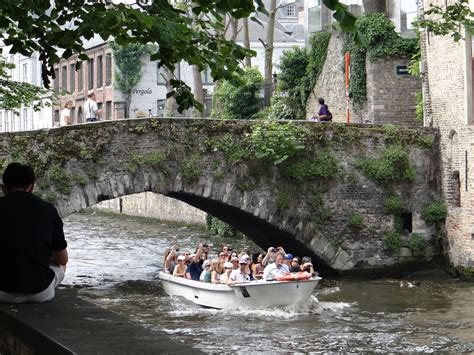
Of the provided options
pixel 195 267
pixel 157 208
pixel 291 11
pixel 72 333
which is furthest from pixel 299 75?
pixel 291 11

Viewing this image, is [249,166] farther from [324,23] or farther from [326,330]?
[324,23]

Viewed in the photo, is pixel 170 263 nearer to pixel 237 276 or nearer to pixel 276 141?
pixel 237 276

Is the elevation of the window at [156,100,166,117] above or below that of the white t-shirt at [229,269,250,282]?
above

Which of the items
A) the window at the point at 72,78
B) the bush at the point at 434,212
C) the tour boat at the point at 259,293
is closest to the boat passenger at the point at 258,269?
the tour boat at the point at 259,293

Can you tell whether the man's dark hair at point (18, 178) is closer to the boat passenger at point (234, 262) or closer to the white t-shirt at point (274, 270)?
the white t-shirt at point (274, 270)

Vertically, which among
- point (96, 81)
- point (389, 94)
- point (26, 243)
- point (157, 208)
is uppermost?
point (96, 81)

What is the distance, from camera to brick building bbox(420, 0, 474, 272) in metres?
21.5

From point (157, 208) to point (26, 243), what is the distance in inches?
1310

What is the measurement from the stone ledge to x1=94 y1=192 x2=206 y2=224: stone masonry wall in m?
28.5

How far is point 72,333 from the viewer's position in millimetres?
5695

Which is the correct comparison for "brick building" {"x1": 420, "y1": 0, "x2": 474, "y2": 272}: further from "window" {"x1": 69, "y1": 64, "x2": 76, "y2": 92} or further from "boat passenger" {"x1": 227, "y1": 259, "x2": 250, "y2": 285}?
"window" {"x1": 69, "y1": 64, "x2": 76, "y2": 92}

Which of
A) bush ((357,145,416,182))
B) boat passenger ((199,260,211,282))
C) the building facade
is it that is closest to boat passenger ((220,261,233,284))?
boat passenger ((199,260,211,282))

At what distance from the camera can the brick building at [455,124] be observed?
2155 centimetres

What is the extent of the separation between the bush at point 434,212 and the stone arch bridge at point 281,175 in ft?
0.44
